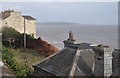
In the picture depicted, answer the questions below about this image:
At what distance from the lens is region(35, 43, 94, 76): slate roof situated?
1383 centimetres

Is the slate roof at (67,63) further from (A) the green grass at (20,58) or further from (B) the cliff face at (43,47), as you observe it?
(B) the cliff face at (43,47)

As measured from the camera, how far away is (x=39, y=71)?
15836 mm

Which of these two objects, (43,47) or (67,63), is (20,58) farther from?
(67,63)

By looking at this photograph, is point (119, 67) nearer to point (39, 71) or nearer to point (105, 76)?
point (105, 76)

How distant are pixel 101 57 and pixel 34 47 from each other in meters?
22.3

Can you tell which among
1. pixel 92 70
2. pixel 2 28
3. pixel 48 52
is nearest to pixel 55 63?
pixel 92 70

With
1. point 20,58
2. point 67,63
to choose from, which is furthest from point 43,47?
point 67,63

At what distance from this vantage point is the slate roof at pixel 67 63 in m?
13.8

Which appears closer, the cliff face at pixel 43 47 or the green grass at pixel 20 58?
the green grass at pixel 20 58

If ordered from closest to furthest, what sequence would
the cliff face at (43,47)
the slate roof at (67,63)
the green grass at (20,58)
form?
the slate roof at (67,63) < the green grass at (20,58) < the cliff face at (43,47)

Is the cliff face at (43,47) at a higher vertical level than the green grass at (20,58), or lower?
higher

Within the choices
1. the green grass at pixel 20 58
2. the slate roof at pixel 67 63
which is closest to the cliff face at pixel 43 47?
the green grass at pixel 20 58

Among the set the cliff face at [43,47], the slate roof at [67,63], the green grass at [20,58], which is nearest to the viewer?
the slate roof at [67,63]

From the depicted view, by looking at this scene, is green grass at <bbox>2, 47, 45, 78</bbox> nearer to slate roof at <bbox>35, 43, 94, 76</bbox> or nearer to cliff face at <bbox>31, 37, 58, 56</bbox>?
cliff face at <bbox>31, 37, 58, 56</bbox>
